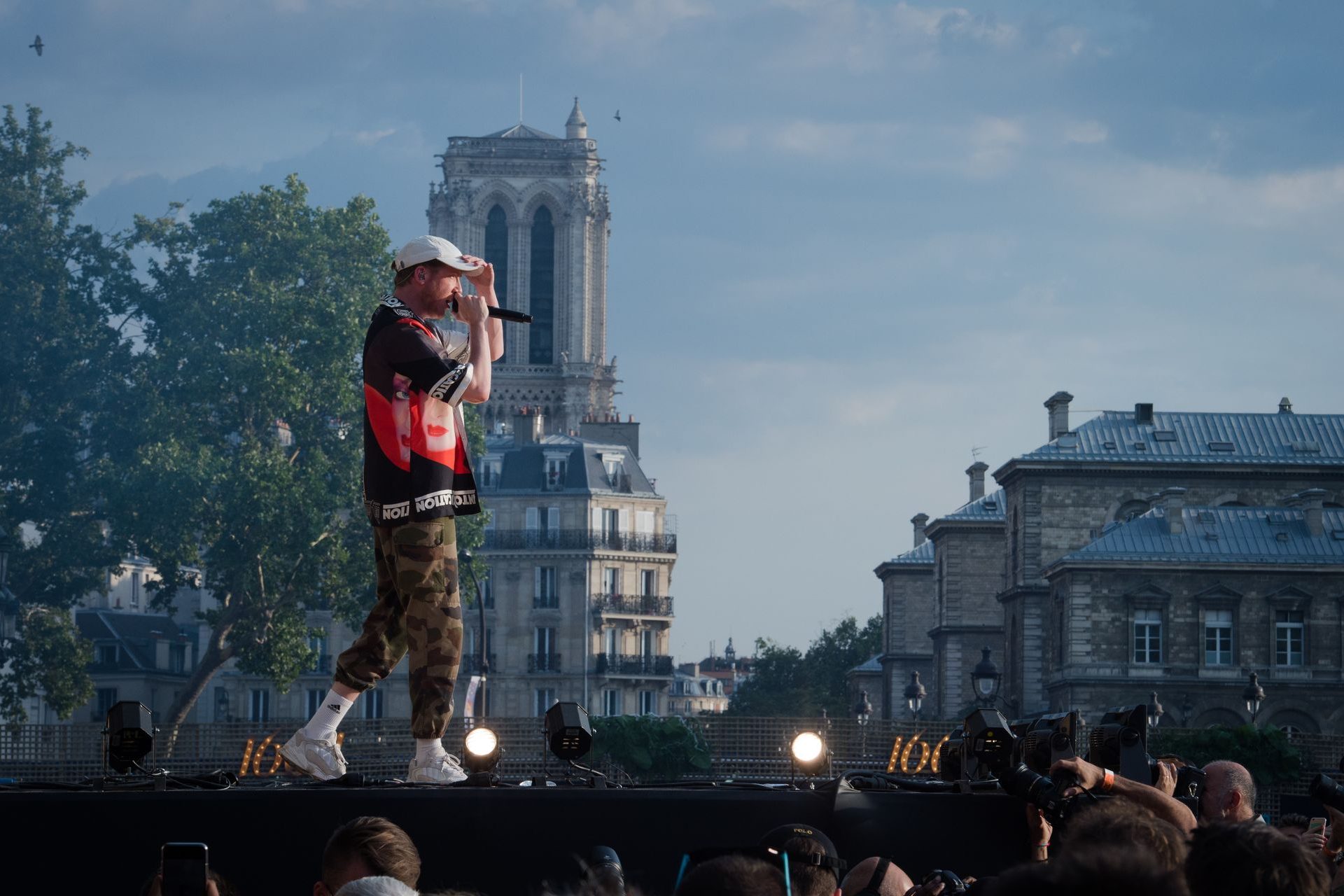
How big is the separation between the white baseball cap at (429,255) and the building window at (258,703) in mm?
79557

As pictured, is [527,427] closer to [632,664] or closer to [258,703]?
[632,664]

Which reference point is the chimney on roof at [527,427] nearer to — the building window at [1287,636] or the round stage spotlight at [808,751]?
the building window at [1287,636]

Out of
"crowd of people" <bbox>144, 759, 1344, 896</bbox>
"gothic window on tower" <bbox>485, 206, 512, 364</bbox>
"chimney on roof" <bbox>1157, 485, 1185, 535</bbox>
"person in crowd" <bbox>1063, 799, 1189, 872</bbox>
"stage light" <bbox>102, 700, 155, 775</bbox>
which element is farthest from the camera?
"gothic window on tower" <bbox>485, 206, 512, 364</bbox>

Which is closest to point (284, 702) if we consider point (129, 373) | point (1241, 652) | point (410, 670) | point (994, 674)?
point (129, 373)

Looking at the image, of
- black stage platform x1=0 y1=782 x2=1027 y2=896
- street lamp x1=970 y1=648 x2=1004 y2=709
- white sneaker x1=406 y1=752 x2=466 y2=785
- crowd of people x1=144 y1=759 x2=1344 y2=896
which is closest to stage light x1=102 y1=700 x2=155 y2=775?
black stage platform x1=0 y1=782 x2=1027 y2=896

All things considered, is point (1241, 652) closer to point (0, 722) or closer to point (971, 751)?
point (0, 722)

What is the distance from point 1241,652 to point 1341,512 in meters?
6.47

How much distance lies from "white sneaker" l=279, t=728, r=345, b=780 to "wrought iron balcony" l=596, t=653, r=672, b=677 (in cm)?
7928

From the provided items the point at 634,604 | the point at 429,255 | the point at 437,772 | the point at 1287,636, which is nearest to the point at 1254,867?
the point at 437,772

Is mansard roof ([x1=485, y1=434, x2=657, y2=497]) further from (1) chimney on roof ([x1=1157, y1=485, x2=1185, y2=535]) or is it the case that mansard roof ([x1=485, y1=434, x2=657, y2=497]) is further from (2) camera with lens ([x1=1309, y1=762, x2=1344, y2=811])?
(2) camera with lens ([x1=1309, y1=762, x2=1344, y2=811])

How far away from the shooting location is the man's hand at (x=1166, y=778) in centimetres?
792

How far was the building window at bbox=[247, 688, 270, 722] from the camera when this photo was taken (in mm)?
87188

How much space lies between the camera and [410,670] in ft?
31.6

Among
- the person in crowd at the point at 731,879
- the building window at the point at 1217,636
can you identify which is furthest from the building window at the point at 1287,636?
the person in crowd at the point at 731,879
